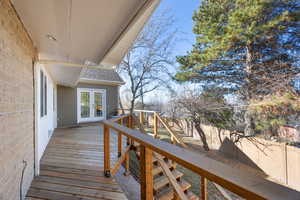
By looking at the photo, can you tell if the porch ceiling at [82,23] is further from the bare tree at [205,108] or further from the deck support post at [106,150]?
the bare tree at [205,108]

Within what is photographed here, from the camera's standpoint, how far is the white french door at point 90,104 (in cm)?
856

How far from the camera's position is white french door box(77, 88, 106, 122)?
337 inches

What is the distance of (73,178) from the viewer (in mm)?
2609

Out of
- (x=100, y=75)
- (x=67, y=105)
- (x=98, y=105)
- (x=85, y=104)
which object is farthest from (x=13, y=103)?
(x=100, y=75)

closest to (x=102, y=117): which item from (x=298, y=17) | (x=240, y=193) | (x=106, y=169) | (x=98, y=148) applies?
(x=98, y=148)

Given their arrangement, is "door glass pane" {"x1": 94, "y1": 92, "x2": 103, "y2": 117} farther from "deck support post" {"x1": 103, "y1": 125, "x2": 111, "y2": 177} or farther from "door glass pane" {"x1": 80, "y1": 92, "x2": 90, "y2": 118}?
"deck support post" {"x1": 103, "y1": 125, "x2": 111, "y2": 177}

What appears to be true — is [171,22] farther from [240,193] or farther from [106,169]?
[240,193]

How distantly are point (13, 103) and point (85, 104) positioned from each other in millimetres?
7264

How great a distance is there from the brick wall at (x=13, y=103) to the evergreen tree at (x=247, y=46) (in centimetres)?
795

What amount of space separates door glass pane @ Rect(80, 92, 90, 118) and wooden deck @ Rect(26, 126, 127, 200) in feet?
15.5

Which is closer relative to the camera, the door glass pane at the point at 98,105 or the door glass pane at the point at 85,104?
the door glass pane at the point at 85,104

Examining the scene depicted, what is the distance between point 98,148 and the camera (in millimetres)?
4203

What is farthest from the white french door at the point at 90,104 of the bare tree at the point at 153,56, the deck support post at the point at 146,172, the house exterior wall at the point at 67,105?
the deck support post at the point at 146,172

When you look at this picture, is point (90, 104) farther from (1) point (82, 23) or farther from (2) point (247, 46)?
(2) point (247, 46)
